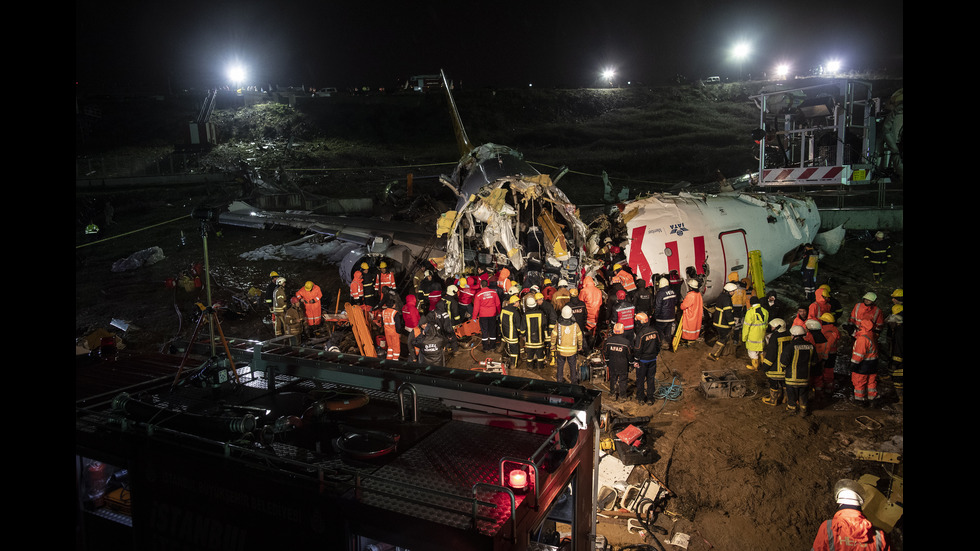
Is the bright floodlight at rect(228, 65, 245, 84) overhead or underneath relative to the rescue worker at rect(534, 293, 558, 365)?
overhead

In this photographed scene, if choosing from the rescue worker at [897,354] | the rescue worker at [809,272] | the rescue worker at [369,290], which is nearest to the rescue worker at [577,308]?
the rescue worker at [369,290]

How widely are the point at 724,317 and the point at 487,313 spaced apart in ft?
17.0

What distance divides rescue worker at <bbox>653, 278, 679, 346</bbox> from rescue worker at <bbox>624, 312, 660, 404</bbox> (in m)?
1.95

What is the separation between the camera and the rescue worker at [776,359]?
9.65 meters

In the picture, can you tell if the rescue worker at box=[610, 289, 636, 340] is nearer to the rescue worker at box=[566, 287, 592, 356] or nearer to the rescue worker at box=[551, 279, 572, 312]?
the rescue worker at box=[566, 287, 592, 356]

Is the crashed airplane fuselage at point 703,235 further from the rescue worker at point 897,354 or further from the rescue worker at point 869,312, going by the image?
the rescue worker at point 897,354

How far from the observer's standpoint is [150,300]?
1759 centimetres

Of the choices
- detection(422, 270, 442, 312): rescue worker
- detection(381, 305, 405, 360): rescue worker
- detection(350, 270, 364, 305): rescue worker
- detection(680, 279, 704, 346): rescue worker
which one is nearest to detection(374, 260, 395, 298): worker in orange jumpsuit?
detection(350, 270, 364, 305): rescue worker

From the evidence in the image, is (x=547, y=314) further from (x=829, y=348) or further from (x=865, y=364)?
(x=865, y=364)

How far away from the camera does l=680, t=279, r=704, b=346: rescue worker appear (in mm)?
12219

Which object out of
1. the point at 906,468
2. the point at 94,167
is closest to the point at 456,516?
the point at 906,468

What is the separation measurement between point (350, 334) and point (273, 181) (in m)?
19.1

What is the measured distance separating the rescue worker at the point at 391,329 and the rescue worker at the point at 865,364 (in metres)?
8.68

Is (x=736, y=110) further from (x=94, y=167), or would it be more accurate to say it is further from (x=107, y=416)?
(x=107, y=416)
